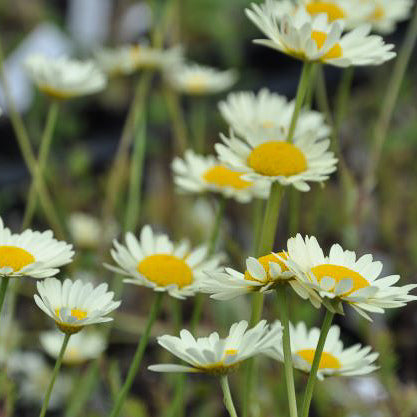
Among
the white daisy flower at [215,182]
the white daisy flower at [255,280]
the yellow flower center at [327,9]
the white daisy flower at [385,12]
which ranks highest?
the yellow flower center at [327,9]

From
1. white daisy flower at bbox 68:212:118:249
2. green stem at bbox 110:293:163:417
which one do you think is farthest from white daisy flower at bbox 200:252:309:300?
white daisy flower at bbox 68:212:118:249

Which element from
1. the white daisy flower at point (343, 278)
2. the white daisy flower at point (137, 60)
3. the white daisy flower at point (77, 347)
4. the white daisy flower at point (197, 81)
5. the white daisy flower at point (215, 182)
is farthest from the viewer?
the white daisy flower at point (197, 81)

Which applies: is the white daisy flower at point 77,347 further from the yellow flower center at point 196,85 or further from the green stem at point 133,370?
the yellow flower center at point 196,85

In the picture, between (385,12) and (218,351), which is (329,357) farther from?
(385,12)

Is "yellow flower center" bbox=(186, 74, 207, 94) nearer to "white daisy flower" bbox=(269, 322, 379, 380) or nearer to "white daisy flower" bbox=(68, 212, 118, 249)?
"white daisy flower" bbox=(68, 212, 118, 249)

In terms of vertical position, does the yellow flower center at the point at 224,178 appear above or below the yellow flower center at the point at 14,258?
below

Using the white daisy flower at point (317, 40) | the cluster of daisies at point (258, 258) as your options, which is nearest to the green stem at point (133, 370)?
the cluster of daisies at point (258, 258)

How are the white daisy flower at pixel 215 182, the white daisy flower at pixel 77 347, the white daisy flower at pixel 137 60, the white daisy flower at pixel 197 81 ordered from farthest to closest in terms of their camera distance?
the white daisy flower at pixel 197 81
the white daisy flower at pixel 137 60
the white daisy flower at pixel 77 347
the white daisy flower at pixel 215 182
